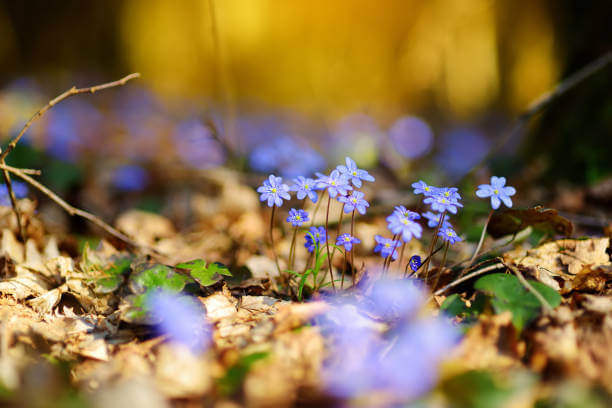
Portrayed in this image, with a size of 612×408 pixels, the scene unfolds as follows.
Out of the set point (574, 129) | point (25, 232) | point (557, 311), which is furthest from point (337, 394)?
point (574, 129)

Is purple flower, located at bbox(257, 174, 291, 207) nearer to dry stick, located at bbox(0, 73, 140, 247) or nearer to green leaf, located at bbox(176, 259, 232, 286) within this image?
green leaf, located at bbox(176, 259, 232, 286)

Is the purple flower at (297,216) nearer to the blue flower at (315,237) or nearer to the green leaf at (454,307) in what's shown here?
the blue flower at (315,237)

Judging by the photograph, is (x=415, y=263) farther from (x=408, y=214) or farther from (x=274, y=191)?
(x=274, y=191)

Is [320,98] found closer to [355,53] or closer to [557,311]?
[355,53]

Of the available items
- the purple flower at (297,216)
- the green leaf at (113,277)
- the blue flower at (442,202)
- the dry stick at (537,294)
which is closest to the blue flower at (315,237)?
the purple flower at (297,216)

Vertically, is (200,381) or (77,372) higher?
(200,381)

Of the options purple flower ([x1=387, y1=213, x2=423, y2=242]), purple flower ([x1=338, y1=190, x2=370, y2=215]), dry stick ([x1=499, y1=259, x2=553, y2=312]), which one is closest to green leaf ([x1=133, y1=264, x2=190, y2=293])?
purple flower ([x1=338, y1=190, x2=370, y2=215])

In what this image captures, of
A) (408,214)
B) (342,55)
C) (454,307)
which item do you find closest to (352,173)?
(408,214)
